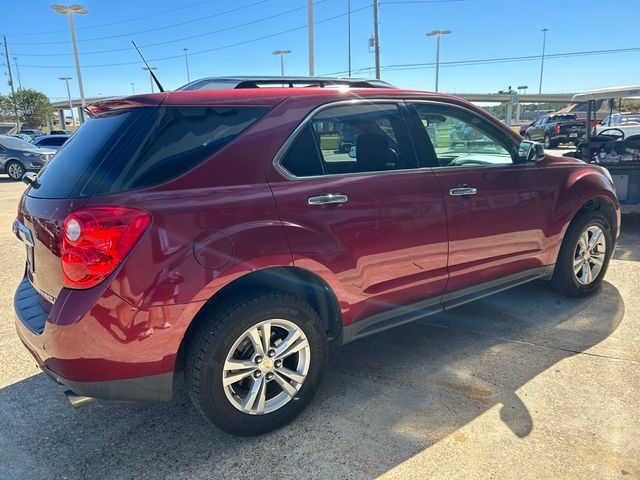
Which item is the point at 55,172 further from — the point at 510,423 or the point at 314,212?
the point at 510,423

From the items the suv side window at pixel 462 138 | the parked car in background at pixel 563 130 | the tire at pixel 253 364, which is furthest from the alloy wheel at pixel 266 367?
the parked car in background at pixel 563 130

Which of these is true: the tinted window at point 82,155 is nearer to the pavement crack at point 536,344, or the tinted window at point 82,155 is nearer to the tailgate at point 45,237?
the tailgate at point 45,237

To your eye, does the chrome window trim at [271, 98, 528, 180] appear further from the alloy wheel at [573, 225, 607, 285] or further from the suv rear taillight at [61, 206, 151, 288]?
the alloy wheel at [573, 225, 607, 285]

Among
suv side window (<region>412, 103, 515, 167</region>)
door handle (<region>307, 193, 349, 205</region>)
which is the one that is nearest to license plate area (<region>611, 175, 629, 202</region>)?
suv side window (<region>412, 103, 515, 167</region>)

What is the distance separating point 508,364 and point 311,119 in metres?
2.10

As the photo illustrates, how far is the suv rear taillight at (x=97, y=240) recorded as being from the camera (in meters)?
2.06

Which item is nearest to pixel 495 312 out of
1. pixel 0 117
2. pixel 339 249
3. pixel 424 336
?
pixel 424 336

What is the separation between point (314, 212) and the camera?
2.55 metres

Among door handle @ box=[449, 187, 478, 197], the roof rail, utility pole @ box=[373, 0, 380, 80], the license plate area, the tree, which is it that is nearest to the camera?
the roof rail

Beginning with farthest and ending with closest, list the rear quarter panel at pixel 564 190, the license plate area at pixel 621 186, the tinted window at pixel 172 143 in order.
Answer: the license plate area at pixel 621 186 → the rear quarter panel at pixel 564 190 → the tinted window at pixel 172 143

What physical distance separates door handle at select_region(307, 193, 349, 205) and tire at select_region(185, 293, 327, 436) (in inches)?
20.5

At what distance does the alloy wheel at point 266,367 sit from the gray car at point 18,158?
16.5 metres

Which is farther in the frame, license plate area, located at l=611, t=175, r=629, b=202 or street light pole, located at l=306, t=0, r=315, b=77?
street light pole, located at l=306, t=0, r=315, b=77

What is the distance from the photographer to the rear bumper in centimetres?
208
